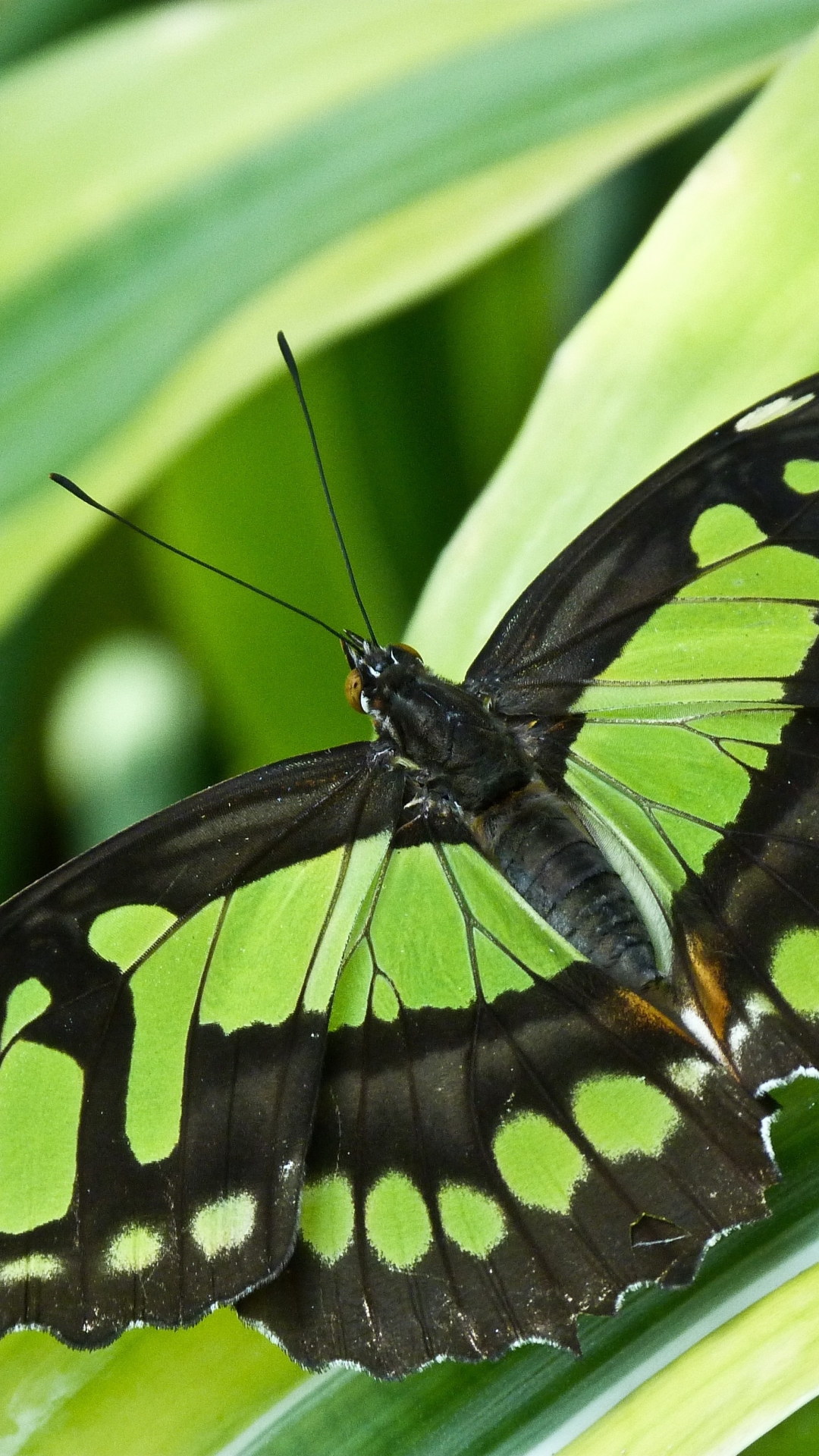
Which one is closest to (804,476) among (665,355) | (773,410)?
(773,410)

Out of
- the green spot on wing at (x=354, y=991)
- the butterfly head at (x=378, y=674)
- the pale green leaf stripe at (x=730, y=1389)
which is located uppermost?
the butterfly head at (x=378, y=674)

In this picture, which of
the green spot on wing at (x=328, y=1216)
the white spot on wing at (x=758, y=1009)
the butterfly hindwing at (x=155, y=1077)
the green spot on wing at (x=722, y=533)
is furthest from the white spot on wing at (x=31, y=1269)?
the green spot on wing at (x=722, y=533)

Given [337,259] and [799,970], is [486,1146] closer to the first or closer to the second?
[799,970]

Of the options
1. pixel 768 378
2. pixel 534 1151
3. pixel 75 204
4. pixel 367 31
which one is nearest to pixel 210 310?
pixel 75 204

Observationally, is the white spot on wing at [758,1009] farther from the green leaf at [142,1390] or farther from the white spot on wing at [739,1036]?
the green leaf at [142,1390]

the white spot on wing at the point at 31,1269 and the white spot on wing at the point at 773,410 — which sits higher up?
the white spot on wing at the point at 773,410
